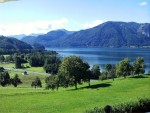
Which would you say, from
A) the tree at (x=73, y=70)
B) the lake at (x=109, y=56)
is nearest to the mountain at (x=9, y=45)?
the lake at (x=109, y=56)

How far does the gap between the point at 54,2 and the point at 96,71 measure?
64.4 ft

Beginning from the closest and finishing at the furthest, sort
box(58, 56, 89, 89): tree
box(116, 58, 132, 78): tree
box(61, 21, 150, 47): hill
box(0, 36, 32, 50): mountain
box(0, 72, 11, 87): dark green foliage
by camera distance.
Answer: box(58, 56, 89, 89): tree < box(116, 58, 132, 78): tree < box(0, 72, 11, 87): dark green foliage < box(0, 36, 32, 50): mountain < box(61, 21, 150, 47): hill

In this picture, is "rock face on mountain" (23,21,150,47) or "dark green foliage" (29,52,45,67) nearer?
"dark green foliage" (29,52,45,67)

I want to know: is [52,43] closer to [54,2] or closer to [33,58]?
[33,58]

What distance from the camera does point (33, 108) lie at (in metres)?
11.1

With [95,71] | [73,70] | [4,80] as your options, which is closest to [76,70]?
[73,70]

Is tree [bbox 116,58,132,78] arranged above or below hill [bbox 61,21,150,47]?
below

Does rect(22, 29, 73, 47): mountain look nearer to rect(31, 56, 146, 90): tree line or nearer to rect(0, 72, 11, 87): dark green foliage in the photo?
rect(0, 72, 11, 87): dark green foliage

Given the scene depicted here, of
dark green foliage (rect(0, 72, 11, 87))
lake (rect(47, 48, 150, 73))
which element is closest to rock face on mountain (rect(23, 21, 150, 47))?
lake (rect(47, 48, 150, 73))

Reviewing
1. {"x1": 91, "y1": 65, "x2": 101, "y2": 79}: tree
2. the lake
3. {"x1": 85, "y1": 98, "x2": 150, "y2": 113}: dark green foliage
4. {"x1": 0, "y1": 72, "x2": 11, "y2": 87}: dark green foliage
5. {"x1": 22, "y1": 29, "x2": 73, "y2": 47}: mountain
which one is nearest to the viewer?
{"x1": 85, "y1": 98, "x2": 150, "y2": 113}: dark green foliage

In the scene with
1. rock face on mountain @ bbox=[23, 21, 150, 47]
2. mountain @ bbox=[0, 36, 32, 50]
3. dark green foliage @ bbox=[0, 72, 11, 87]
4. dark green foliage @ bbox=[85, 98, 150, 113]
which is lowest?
dark green foliage @ bbox=[0, 72, 11, 87]

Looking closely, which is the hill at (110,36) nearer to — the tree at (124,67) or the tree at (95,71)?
the tree at (95,71)

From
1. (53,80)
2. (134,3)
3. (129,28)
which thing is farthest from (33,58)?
(129,28)

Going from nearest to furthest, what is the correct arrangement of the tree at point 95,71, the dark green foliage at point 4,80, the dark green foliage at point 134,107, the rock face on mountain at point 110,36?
the dark green foliage at point 134,107 → the dark green foliage at point 4,80 → the tree at point 95,71 → the rock face on mountain at point 110,36
